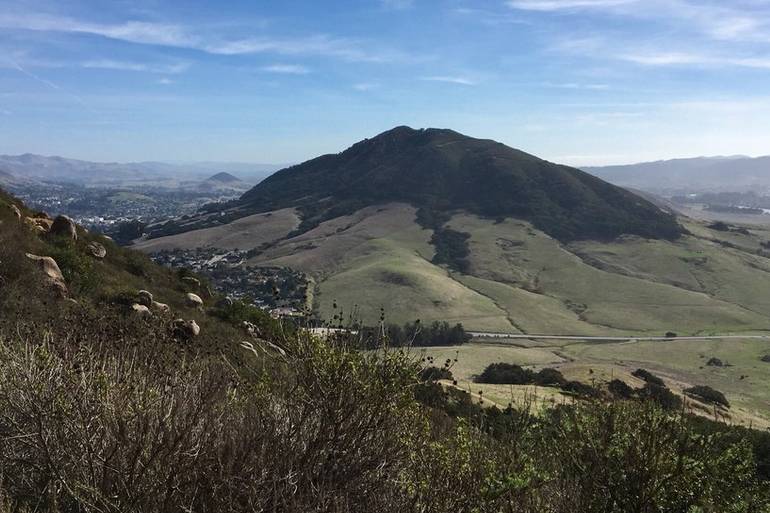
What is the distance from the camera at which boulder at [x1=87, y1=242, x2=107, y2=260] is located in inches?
1196

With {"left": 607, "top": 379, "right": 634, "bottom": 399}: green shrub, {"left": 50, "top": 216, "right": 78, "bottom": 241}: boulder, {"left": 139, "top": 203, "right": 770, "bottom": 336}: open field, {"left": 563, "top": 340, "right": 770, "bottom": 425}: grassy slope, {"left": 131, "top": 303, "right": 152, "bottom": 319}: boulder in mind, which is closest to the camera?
{"left": 607, "top": 379, "right": 634, "bottom": 399}: green shrub

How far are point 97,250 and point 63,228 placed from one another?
244 centimetres

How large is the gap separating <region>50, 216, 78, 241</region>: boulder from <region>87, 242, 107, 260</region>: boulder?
44.3 inches

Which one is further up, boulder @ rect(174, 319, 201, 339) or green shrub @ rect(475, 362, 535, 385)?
boulder @ rect(174, 319, 201, 339)

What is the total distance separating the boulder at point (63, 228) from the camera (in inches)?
1139

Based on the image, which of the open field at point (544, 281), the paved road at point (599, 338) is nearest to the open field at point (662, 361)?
the paved road at point (599, 338)

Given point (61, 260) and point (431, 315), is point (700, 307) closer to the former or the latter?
point (431, 315)

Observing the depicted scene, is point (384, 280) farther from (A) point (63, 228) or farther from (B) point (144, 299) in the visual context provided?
(B) point (144, 299)

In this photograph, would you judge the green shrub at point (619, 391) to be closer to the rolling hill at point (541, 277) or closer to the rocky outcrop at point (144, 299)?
the rocky outcrop at point (144, 299)

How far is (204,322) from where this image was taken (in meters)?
27.6

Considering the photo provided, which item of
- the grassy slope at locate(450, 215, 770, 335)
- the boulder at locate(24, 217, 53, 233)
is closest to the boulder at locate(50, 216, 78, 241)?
the boulder at locate(24, 217, 53, 233)

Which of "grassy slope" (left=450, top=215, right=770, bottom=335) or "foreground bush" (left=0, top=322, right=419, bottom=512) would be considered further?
"grassy slope" (left=450, top=215, right=770, bottom=335)

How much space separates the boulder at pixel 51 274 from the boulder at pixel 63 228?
6.20m

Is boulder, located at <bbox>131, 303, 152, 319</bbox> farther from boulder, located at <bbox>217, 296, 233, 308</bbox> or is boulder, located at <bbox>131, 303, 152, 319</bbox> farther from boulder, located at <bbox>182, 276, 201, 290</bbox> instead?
boulder, located at <bbox>182, 276, 201, 290</bbox>
